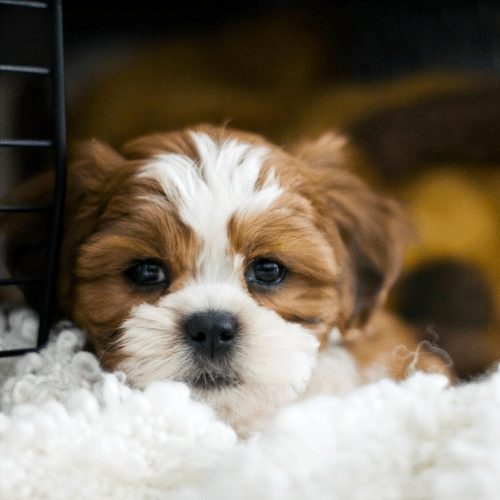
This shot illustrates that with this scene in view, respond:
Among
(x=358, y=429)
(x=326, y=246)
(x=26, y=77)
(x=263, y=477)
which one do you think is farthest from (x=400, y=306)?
(x=26, y=77)

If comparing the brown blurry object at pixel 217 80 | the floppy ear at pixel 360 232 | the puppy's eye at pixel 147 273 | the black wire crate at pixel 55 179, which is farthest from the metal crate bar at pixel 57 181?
the brown blurry object at pixel 217 80

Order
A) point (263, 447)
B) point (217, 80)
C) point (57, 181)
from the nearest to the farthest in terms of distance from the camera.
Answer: point (263, 447) < point (57, 181) < point (217, 80)

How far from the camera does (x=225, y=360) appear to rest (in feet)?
3.77

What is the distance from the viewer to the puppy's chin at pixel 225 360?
44.8 inches

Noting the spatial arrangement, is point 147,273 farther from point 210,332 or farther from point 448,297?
point 448,297

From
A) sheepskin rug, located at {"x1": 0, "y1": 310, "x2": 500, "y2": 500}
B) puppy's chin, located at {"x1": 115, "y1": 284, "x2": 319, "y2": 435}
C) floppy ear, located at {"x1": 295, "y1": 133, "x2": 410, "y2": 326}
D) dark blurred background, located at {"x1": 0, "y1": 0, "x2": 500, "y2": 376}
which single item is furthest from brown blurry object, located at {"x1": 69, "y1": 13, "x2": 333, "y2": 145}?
sheepskin rug, located at {"x1": 0, "y1": 310, "x2": 500, "y2": 500}

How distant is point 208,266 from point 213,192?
0.41 ft

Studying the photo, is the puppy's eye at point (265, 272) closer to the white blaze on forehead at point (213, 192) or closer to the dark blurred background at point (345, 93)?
the white blaze on forehead at point (213, 192)

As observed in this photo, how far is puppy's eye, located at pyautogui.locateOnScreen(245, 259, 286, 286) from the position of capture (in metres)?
1.26

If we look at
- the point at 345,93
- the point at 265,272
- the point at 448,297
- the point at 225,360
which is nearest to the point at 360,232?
the point at 265,272

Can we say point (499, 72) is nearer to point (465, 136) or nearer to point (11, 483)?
point (465, 136)

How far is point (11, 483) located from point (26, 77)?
1.93 metres

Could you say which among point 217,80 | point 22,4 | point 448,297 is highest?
point 22,4

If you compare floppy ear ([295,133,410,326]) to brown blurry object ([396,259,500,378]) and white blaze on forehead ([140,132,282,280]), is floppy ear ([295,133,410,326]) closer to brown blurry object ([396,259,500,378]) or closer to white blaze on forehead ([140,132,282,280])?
white blaze on forehead ([140,132,282,280])
